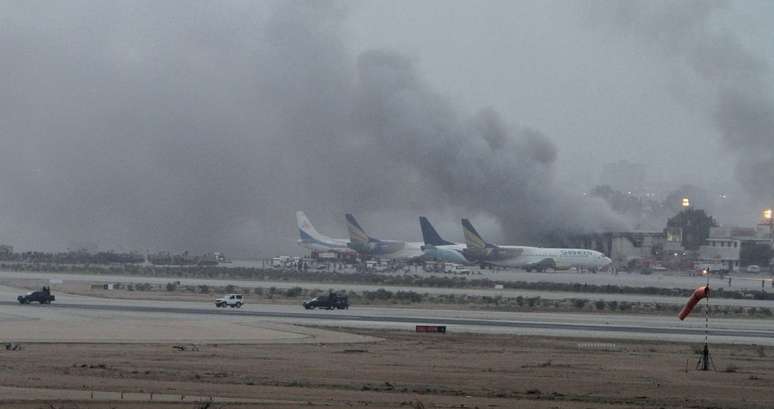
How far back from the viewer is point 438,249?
140 meters

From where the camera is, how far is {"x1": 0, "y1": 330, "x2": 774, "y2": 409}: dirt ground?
102 ft

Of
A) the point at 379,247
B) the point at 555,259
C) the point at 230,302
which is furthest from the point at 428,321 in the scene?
the point at 379,247

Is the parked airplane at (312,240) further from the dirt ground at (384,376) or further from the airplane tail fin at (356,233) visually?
the dirt ground at (384,376)

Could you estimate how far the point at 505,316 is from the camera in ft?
219

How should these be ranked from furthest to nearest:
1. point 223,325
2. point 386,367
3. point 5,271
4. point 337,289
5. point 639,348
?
point 5,271 → point 337,289 → point 223,325 → point 639,348 → point 386,367

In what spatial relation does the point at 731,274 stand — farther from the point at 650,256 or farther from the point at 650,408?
the point at 650,408

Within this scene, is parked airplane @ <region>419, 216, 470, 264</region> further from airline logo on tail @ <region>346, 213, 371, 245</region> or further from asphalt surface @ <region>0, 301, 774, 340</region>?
asphalt surface @ <region>0, 301, 774, 340</region>

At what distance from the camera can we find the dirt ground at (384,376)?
31047 mm

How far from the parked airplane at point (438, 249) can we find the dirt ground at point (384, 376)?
8997 cm

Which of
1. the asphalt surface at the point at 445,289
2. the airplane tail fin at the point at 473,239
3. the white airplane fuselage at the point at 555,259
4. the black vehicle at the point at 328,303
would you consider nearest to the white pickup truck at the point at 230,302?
the black vehicle at the point at 328,303

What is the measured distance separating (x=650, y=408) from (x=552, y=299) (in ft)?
175

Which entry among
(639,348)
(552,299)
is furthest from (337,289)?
(639,348)

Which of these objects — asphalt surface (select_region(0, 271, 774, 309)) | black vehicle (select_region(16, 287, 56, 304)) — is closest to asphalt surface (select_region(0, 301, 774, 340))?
black vehicle (select_region(16, 287, 56, 304))

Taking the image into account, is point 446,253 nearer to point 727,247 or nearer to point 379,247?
point 379,247
